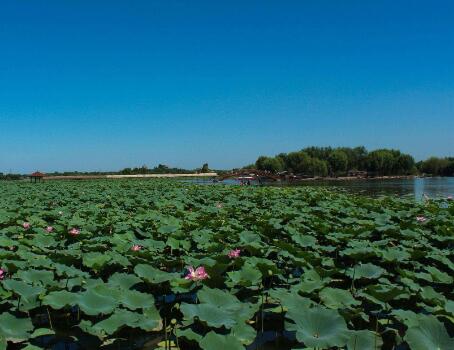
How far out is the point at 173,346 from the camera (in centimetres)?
282

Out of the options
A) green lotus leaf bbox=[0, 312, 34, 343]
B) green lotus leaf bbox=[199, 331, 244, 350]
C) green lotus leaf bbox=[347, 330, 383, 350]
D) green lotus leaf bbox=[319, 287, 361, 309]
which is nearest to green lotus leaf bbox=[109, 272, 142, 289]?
green lotus leaf bbox=[0, 312, 34, 343]

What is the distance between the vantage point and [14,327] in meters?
2.45

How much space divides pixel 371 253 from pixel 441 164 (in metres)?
110

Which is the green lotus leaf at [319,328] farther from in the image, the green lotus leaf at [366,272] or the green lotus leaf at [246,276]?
the green lotus leaf at [366,272]

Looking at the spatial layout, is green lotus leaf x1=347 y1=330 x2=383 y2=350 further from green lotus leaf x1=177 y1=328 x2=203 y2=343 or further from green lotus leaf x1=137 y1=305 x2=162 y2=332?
green lotus leaf x1=137 y1=305 x2=162 y2=332

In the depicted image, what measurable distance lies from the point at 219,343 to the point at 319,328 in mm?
549

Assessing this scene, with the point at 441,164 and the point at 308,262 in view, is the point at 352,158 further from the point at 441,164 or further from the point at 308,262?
the point at 308,262

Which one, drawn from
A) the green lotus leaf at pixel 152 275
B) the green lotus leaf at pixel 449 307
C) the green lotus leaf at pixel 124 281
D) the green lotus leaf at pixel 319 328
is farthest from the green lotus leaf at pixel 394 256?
the green lotus leaf at pixel 124 281

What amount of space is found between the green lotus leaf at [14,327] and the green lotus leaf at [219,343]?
108 cm

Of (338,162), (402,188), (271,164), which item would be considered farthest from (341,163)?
(402,188)

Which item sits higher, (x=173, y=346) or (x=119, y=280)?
(x=119, y=280)

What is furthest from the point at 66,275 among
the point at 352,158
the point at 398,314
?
the point at 352,158

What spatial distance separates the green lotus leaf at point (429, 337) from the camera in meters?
2.04

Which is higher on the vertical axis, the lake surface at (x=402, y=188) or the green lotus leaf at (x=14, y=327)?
the green lotus leaf at (x=14, y=327)
